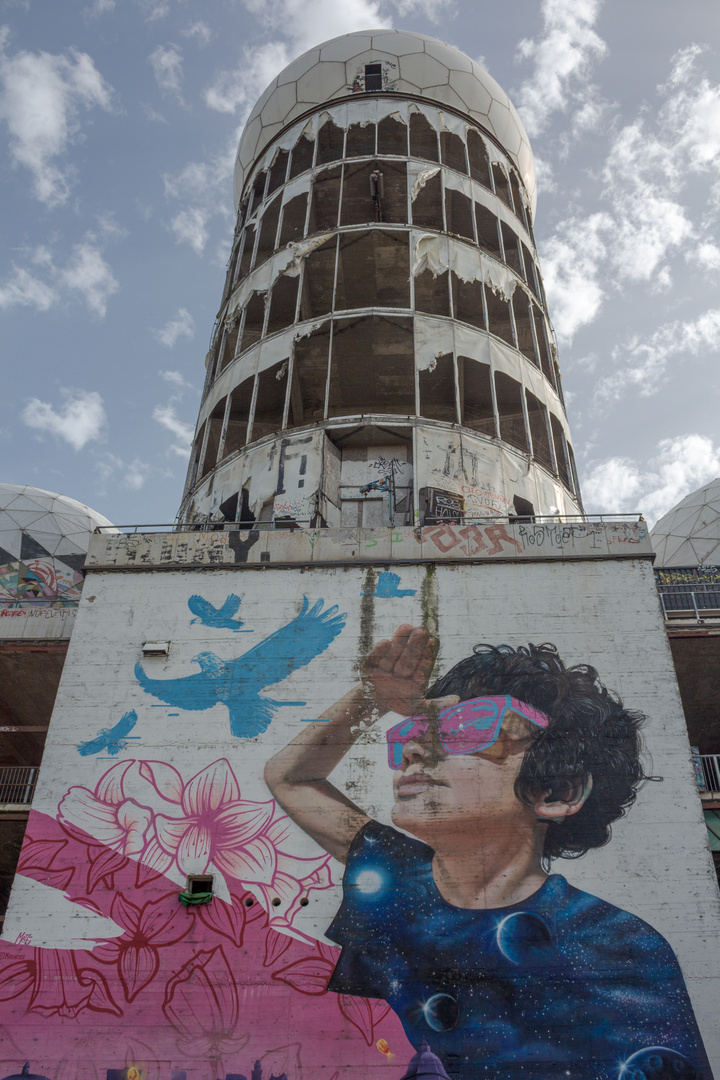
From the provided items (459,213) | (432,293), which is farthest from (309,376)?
(459,213)

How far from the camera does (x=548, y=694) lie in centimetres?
1588

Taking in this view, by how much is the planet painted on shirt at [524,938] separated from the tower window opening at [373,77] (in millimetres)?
28487

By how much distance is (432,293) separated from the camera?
26.5 m

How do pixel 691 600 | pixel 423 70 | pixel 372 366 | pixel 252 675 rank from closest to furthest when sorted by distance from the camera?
pixel 252 675 → pixel 691 600 → pixel 372 366 → pixel 423 70

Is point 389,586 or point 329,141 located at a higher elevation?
point 329,141

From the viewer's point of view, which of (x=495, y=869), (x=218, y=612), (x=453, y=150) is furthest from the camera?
(x=453, y=150)

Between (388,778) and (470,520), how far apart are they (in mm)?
7683

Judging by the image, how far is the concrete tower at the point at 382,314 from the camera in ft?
72.7

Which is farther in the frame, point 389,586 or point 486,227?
point 486,227

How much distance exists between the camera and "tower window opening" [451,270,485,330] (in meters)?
26.1

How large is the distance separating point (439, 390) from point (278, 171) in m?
12.2

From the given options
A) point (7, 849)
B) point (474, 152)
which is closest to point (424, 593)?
point (7, 849)

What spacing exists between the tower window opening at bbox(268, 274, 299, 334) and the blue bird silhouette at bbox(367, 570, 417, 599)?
11.8 meters

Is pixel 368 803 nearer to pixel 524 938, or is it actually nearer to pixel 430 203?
pixel 524 938
